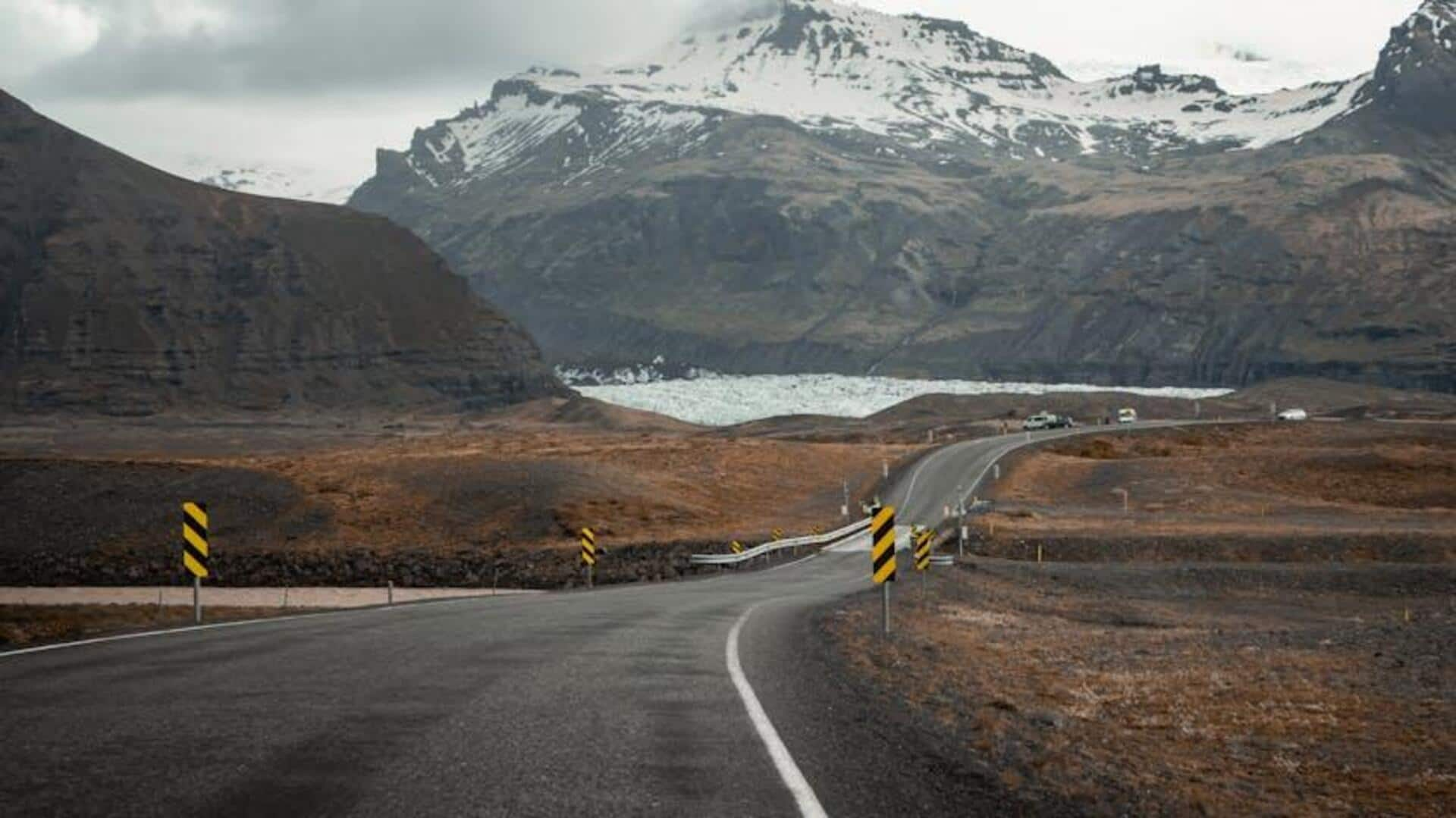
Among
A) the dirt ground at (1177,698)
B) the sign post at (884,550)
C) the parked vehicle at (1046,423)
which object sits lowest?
the dirt ground at (1177,698)

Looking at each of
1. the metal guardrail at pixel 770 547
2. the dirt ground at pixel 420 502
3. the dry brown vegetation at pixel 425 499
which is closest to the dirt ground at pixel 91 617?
the dirt ground at pixel 420 502

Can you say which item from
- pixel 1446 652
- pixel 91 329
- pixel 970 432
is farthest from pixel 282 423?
pixel 1446 652

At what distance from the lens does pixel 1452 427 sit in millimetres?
102062

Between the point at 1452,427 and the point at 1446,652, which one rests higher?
the point at 1452,427

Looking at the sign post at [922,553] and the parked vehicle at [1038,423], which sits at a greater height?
the parked vehicle at [1038,423]

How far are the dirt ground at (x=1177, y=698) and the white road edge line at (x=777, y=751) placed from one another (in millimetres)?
1507

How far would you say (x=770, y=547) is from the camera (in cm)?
5606

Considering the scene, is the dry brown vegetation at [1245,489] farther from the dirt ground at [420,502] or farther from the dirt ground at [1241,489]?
the dirt ground at [420,502]

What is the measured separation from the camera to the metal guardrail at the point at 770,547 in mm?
53344

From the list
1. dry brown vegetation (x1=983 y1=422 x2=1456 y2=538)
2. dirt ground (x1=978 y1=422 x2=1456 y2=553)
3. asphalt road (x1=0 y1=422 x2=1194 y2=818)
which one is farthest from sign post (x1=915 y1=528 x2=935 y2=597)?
asphalt road (x1=0 y1=422 x2=1194 y2=818)

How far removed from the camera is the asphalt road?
989 cm

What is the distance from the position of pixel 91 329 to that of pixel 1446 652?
187 meters

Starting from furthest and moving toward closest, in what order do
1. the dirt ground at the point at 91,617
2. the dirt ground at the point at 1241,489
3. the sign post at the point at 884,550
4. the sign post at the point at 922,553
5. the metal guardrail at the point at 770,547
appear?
the dirt ground at the point at 1241,489
the metal guardrail at the point at 770,547
the sign post at the point at 922,553
the dirt ground at the point at 91,617
the sign post at the point at 884,550

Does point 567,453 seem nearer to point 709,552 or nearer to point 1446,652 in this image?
point 709,552
